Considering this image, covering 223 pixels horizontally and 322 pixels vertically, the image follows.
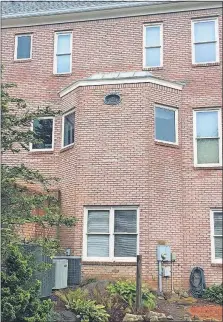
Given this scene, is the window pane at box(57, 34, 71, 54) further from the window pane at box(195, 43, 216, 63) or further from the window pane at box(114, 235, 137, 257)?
the window pane at box(114, 235, 137, 257)

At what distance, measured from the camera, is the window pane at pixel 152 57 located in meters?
15.4

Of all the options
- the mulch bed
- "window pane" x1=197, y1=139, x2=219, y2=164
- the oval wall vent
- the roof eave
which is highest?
the roof eave

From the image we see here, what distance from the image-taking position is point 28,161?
15.4m

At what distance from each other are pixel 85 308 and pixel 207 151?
6600 millimetres

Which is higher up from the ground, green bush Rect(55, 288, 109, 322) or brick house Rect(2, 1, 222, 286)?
brick house Rect(2, 1, 222, 286)

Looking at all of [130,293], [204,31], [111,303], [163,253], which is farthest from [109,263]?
[204,31]

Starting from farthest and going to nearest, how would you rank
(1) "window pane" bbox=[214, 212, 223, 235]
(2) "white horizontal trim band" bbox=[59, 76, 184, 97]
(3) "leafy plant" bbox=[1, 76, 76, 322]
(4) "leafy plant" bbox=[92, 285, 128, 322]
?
(2) "white horizontal trim band" bbox=[59, 76, 184, 97] → (1) "window pane" bbox=[214, 212, 223, 235] → (4) "leafy plant" bbox=[92, 285, 128, 322] → (3) "leafy plant" bbox=[1, 76, 76, 322]

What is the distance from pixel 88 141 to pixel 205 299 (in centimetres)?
554

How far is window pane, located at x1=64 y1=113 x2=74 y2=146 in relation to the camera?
48.3 feet

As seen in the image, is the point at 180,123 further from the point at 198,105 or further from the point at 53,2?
the point at 53,2

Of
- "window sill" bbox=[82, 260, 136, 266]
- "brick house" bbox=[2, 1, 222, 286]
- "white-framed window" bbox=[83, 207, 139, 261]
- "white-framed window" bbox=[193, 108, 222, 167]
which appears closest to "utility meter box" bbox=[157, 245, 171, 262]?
"brick house" bbox=[2, 1, 222, 286]

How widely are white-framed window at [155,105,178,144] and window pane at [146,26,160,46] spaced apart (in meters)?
2.69

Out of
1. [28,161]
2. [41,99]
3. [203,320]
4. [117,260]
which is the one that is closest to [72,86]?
[41,99]

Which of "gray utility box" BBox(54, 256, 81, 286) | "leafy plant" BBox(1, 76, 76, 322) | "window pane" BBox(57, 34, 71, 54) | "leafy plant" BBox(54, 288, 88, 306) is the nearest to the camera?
"leafy plant" BBox(1, 76, 76, 322)
